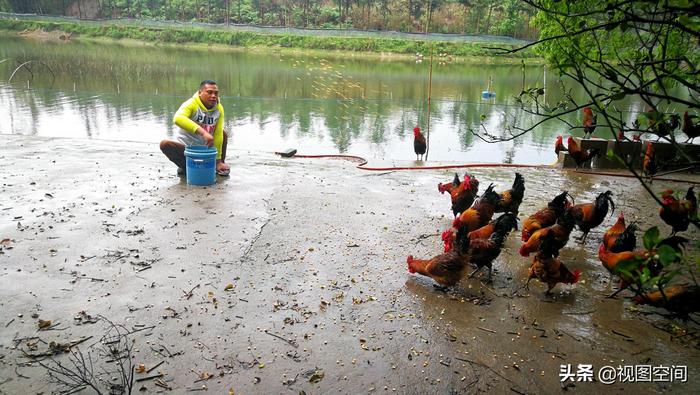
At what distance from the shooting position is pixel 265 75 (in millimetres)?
27844

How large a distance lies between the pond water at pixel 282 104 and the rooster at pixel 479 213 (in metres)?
1.02

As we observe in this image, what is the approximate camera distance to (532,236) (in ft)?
15.7

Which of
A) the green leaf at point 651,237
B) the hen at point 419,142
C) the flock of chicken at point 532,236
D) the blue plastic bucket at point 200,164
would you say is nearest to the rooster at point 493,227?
the flock of chicken at point 532,236

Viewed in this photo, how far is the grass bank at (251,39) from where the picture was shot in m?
43.4

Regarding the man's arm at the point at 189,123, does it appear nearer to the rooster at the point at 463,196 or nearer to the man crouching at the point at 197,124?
the man crouching at the point at 197,124

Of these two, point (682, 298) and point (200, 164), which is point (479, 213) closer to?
point (682, 298)

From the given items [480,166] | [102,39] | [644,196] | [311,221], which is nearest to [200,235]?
[311,221]

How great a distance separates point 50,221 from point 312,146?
8.34m

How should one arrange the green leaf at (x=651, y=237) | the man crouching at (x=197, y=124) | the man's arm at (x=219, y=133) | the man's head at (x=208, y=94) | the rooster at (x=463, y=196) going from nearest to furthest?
the green leaf at (x=651, y=237) < the rooster at (x=463, y=196) < the man crouching at (x=197, y=124) < the man's head at (x=208, y=94) < the man's arm at (x=219, y=133)

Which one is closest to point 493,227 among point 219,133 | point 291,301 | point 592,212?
point 592,212

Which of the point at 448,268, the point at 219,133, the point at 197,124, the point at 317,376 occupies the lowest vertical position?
the point at 317,376

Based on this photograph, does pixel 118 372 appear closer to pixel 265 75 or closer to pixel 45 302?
pixel 45 302

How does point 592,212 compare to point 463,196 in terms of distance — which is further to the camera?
point 463,196

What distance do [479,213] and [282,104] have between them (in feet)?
46.8
